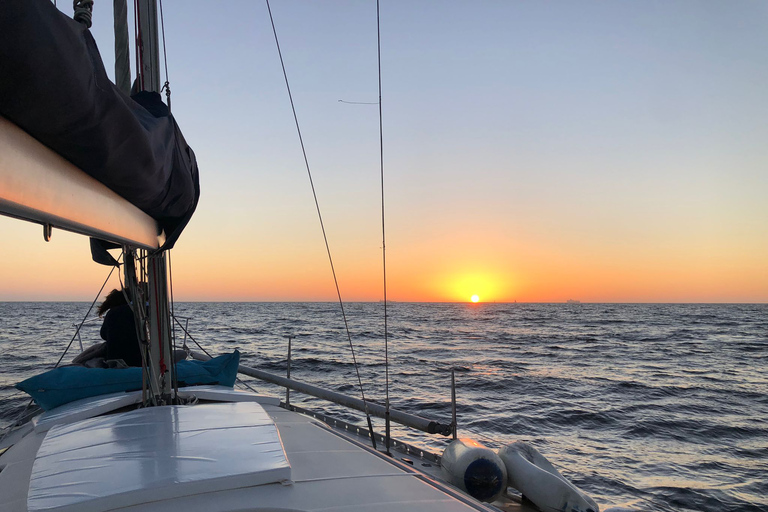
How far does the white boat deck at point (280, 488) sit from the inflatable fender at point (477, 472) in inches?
35.3

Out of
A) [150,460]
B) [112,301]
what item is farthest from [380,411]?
[112,301]

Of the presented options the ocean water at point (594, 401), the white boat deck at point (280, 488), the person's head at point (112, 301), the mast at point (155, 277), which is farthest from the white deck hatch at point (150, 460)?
the ocean water at point (594, 401)

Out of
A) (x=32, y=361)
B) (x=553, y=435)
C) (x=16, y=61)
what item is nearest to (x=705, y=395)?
(x=553, y=435)

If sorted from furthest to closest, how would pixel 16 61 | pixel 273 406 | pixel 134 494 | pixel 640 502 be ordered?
pixel 640 502
pixel 273 406
pixel 134 494
pixel 16 61

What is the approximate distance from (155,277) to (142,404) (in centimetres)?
95

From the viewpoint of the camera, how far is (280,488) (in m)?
2.18

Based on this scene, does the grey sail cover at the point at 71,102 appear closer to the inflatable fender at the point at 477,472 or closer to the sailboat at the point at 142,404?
the sailboat at the point at 142,404

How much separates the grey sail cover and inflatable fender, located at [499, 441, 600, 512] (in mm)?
3205

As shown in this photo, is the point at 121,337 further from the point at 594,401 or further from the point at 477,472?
the point at 594,401

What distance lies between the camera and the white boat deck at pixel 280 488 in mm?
1969

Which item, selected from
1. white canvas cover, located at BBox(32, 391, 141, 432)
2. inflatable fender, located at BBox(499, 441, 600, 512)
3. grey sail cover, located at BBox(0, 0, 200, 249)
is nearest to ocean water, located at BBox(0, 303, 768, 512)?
inflatable fender, located at BBox(499, 441, 600, 512)

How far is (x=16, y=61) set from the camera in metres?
0.94

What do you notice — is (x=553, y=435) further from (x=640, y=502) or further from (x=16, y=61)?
(x=16, y=61)

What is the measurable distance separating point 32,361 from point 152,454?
49.4 ft
